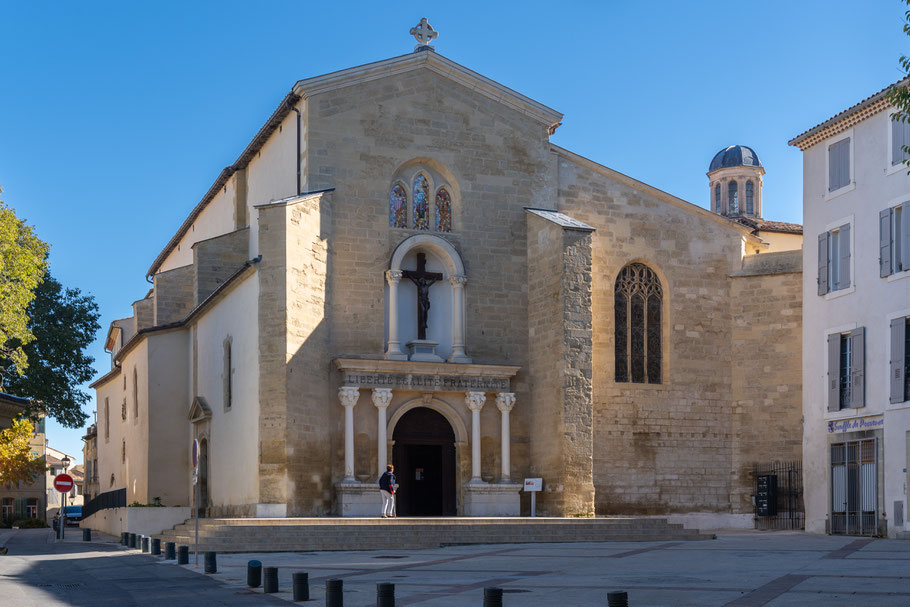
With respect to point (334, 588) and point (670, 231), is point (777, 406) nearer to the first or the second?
point (670, 231)

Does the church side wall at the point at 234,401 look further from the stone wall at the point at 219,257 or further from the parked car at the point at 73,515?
the parked car at the point at 73,515

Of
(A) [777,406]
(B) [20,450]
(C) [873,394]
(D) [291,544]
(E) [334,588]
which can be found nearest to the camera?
(E) [334,588]

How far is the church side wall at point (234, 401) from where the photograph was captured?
2744 cm

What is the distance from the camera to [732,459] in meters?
31.8

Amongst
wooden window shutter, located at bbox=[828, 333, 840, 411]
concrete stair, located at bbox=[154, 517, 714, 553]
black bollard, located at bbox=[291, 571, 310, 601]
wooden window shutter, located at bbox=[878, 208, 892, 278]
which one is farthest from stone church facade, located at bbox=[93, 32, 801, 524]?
black bollard, located at bbox=[291, 571, 310, 601]

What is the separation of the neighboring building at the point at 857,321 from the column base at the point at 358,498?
10.9m

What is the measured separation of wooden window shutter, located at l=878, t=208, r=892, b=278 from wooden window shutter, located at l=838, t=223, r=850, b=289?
4.30ft

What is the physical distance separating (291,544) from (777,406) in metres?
15.1

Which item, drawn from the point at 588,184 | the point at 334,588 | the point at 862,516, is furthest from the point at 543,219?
the point at 334,588

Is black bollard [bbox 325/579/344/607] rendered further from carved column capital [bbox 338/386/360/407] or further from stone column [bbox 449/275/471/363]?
stone column [bbox 449/275/471/363]

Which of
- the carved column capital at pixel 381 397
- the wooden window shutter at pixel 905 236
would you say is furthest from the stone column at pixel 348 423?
the wooden window shutter at pixel 905 236

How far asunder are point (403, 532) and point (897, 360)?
38.3 ft

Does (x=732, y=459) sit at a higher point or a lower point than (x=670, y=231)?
lower

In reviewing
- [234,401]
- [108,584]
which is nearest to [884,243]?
[234,401]
